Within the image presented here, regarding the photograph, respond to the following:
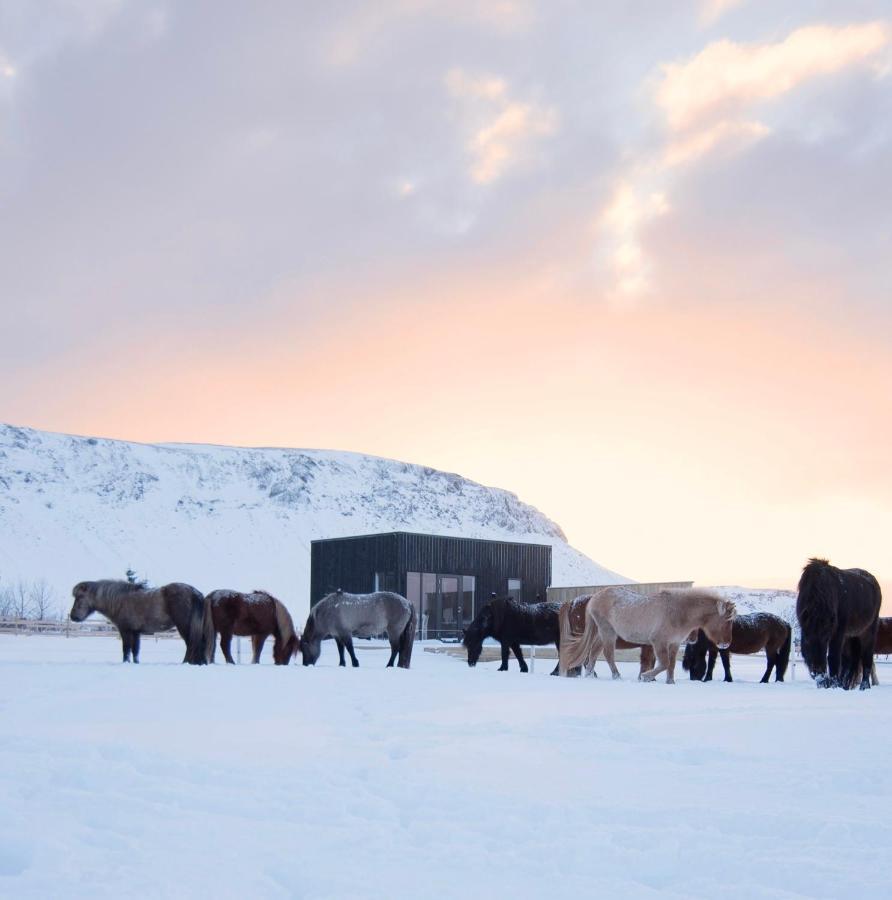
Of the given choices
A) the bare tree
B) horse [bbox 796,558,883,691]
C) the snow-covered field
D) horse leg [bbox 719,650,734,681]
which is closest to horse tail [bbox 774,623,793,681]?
horse leg [bbox 719,650,734,681]

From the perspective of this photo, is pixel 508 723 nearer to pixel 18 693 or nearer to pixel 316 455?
pixel 18 693

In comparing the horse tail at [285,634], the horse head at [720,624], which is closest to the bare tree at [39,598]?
the horse tail at [285,634]

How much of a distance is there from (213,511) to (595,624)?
10024 cm

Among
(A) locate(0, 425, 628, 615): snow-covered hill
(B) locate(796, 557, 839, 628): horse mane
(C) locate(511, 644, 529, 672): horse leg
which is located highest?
(A) locate(0, 425, 628, 615): snow-covered hill

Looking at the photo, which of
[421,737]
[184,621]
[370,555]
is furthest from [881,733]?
[370,555]

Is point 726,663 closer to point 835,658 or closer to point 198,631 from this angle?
point 835,658

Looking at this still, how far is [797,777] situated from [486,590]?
32.3 metres

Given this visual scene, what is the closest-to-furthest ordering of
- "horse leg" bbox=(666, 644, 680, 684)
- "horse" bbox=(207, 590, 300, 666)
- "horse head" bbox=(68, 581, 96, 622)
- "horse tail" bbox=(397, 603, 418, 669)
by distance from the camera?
"horse leg" bbox=(666, 644, 680, 684) < "horse head" bbox=(68, 581, 96, 622) < "horse" bbox=(207, 590, 300, 666) < "horse tail" bbox=(397, 603, 418, 669)

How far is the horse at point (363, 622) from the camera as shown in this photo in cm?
1655

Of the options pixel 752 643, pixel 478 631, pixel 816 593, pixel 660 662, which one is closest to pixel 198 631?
pixel 478 631

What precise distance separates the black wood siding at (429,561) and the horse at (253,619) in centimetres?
1790

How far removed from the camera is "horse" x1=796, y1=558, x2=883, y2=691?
506 inches

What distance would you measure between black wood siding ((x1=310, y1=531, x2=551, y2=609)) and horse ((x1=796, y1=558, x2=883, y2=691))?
2233cm

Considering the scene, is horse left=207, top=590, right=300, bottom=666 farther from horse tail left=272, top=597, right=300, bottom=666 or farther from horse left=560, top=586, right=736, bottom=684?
horse left=560, top=586, right=736, bottom=684
